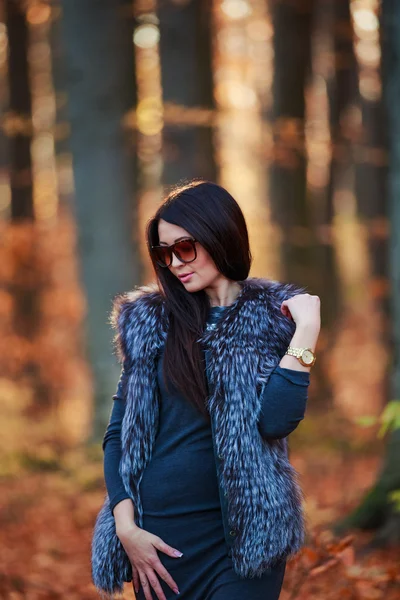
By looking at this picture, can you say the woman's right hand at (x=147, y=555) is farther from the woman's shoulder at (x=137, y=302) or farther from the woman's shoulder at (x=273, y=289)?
the woman's shoulder at (x=273, y=289)

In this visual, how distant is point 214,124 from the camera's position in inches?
400

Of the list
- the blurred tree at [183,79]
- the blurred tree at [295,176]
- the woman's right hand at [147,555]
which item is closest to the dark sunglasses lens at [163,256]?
the woman's right hand at [147,555]

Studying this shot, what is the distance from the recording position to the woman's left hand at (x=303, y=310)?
9.82ft

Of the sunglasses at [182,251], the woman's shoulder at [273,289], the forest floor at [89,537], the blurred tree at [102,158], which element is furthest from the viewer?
the blurred tree at [102,158]

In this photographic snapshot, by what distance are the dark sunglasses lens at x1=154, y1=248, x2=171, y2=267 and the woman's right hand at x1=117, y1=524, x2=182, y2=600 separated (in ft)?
3.29

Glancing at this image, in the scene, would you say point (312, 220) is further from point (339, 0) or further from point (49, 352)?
point (49, 352)

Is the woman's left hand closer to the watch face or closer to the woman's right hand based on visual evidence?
the watch face

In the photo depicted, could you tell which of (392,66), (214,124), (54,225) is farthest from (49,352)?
(392,66)

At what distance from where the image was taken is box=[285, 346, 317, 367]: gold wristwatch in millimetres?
2912

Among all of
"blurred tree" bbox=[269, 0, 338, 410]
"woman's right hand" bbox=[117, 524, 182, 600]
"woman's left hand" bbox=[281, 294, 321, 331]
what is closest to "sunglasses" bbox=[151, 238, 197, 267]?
"woman's left hand" bbox=[281, 294, 321, 331]

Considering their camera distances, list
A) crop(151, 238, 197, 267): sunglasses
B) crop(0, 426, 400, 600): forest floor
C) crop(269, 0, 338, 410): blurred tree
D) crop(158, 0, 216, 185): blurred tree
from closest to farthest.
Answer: crop(151, 238, 197, 267): sunglasses
crop(0, 426, 400, 600): forest floor
crop(158, 0, 216, 185): blurred tree
crop(269, 0, 338, 410): blurred tree

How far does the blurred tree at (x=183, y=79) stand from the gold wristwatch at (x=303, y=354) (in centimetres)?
700

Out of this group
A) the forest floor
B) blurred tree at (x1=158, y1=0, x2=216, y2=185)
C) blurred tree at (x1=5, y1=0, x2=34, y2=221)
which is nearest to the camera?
the forest floor

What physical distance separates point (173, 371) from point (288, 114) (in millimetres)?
9811
